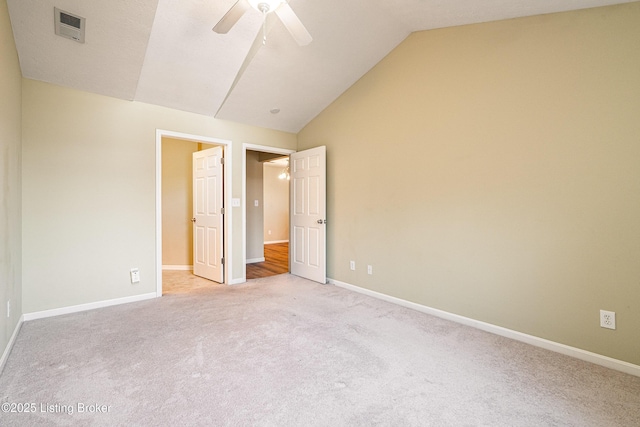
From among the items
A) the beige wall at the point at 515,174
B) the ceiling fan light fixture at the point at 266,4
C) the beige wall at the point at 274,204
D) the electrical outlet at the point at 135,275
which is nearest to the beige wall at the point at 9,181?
the electrical outlet at the point at 135,275

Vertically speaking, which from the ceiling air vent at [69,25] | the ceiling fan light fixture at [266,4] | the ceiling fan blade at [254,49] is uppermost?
the ceiling fan blade at [254,49]

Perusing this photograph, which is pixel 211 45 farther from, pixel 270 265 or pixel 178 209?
pixel 270 265

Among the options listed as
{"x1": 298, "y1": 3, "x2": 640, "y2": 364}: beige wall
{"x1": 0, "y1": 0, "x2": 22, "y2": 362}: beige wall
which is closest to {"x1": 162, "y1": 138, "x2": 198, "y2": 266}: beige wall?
{"x1": 0, "y1": 0, "x2": 22, "y2": 362}: beige wall

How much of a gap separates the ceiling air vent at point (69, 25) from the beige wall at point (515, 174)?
299 cm

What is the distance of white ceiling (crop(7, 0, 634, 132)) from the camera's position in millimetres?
2389

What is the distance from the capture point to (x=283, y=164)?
355 inches

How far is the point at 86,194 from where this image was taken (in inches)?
124

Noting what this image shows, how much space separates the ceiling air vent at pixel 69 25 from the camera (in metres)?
2.32

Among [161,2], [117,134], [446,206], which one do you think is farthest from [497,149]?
[117,134]

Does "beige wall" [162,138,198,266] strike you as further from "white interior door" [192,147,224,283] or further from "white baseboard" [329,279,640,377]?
"white baseboard" [329,279,640,377]

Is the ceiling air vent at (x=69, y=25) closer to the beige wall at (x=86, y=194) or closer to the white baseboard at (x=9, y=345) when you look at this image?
the beige wall at (x=86, y=194)

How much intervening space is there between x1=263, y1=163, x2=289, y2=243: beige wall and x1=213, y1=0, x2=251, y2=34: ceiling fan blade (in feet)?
22.0

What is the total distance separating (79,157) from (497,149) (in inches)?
169

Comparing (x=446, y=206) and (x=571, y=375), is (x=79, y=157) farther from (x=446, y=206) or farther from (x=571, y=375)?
(x=571, y=375)
